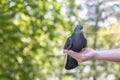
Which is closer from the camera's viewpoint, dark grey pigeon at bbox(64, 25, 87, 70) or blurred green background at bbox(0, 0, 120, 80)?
dark grey pigeon at bbox(64, 25, 87, 70)

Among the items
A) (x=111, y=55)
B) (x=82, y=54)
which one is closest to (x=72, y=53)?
(x=82, y=54)

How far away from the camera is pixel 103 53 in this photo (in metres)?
1.94

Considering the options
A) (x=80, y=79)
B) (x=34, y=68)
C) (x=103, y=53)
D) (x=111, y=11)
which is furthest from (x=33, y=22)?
(x=80, y=79)

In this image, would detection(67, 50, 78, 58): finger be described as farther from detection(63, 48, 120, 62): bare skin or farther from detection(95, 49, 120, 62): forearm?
detection(95, 49, 120, 62): forearm

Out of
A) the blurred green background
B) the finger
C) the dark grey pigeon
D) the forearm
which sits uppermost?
the dark grey pigeon

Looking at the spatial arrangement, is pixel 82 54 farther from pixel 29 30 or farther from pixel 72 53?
pixel 29 30

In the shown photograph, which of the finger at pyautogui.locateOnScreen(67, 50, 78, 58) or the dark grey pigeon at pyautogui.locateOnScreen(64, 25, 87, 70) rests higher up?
the dark grey pigeon at pyautogui.locateOnScreen(64, 25, 87, 70)

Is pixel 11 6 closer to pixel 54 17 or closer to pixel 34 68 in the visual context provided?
pixel 54 17

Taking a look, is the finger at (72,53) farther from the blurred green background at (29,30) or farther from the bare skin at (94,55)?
the blurred green background at (29,30)

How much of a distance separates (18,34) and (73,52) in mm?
2538

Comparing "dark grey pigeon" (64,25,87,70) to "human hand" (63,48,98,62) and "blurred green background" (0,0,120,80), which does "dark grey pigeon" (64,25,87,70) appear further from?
"blurred green background" (0,0,120,80)

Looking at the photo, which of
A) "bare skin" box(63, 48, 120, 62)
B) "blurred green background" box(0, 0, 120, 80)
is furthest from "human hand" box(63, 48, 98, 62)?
"blurred green background" box(0, 0, 120, 80)

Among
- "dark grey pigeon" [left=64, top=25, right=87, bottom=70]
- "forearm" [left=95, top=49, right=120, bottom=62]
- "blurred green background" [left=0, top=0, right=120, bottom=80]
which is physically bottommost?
"blurred green background" [left=0, top=0, right=120, bottom=80]

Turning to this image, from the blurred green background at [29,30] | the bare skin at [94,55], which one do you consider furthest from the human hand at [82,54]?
the blurred green background at [29,30]
